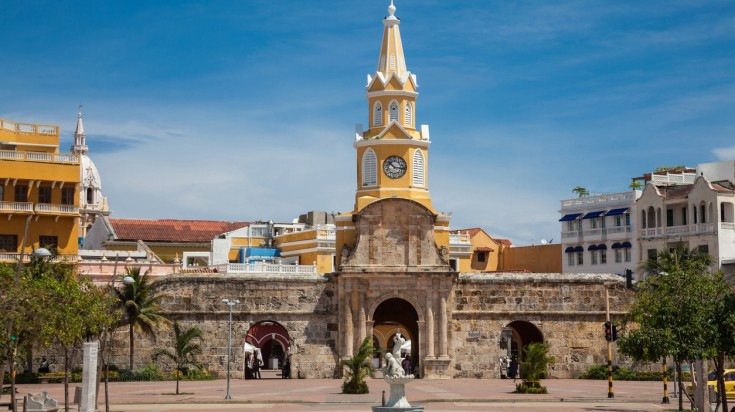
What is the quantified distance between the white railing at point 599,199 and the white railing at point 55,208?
41.0 m

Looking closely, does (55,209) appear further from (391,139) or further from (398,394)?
(398,394)

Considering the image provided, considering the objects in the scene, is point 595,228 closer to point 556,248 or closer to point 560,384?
point 556,248

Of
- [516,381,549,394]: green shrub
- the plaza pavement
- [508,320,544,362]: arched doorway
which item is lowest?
the plaza pavement

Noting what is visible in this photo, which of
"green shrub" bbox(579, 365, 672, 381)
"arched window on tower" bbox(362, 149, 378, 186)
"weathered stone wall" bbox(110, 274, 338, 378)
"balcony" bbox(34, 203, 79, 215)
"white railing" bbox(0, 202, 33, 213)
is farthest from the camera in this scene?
"arched window on tower" bbox(362, 149, 378, 186)

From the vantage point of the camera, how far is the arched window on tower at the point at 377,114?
67.8 meters

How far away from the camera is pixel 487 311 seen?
6469 cm

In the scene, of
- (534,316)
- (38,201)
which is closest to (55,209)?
(38,201)

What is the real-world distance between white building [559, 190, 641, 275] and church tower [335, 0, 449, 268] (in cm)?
2352

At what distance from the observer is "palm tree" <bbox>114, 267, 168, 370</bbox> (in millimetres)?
60281

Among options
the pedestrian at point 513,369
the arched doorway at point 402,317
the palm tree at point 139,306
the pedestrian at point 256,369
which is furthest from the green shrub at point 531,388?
the pedestrian at point 256,369

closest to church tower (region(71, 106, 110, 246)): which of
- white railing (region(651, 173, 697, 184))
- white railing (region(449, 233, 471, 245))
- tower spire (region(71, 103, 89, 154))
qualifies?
tower spire (region(71, 103, 89, 154))

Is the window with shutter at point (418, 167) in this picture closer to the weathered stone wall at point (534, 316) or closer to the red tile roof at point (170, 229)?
the weathered stone wall at point (534, 316)

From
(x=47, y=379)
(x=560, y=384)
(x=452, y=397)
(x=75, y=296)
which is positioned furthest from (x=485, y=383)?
(x=75, y=296)

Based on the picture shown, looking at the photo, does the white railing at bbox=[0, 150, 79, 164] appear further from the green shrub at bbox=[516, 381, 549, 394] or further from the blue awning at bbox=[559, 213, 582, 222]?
the blue awning at bbox=[559, 213, 582, 222]
